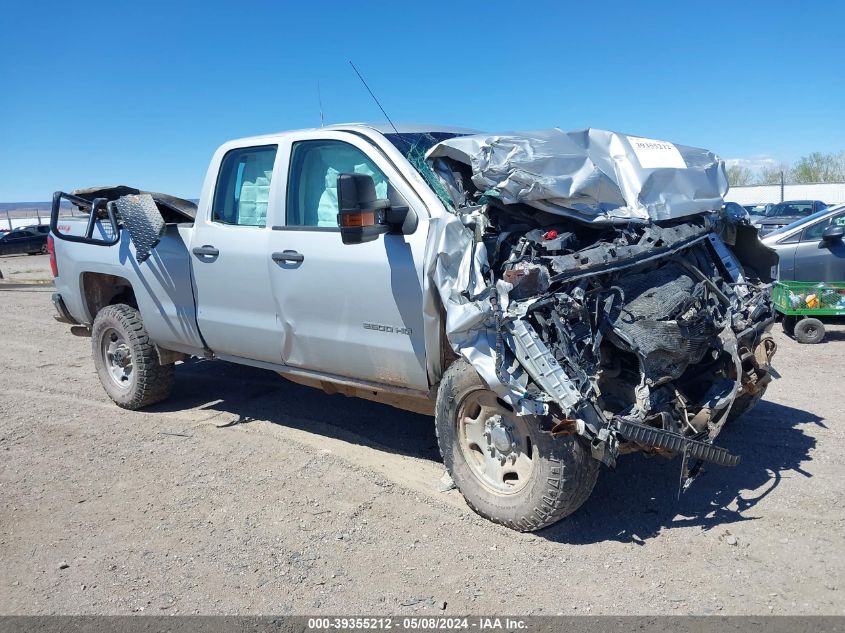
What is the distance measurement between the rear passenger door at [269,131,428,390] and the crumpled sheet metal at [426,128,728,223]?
0.47 m

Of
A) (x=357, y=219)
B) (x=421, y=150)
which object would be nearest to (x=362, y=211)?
(x=357, y=219)

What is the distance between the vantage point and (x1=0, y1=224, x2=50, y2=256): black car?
116 feet

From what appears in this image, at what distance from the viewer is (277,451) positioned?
5340mm

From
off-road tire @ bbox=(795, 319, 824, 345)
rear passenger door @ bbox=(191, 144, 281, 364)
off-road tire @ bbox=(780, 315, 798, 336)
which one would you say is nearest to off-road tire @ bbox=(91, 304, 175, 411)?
rear passenger door @ bbox=(191, 144, 281, 364)

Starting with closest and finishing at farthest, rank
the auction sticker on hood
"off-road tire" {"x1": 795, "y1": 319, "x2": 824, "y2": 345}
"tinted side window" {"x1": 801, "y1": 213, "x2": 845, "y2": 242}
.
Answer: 1. the auction sticker on hood
2. "off-road tire" {"x1": 795, "y1": 319, "x2": 824, "y2": 345}
3. "tinted side window" {"x1": 801, "y1": 213, "x2": 845, "y2": 242}

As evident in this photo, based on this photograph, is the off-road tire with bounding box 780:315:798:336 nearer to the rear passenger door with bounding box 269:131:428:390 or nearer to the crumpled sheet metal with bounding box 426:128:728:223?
the crumpled sheet metal with bounding box 426:128:728:223

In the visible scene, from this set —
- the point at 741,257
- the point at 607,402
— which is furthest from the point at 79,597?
the point at 741,257

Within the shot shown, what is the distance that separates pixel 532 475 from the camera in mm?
3824

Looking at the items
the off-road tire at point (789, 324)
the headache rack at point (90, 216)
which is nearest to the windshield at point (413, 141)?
the headache rack at point (90, 216)

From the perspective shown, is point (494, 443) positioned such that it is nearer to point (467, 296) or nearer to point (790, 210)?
point (467, 296)

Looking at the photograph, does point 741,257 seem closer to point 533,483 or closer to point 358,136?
point 533,483

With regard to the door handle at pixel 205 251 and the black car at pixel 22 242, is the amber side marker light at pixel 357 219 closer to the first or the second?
the door handle at pixel 205 251

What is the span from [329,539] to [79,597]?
1254 millimetres

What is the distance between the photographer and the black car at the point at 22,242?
35312 millimetres
